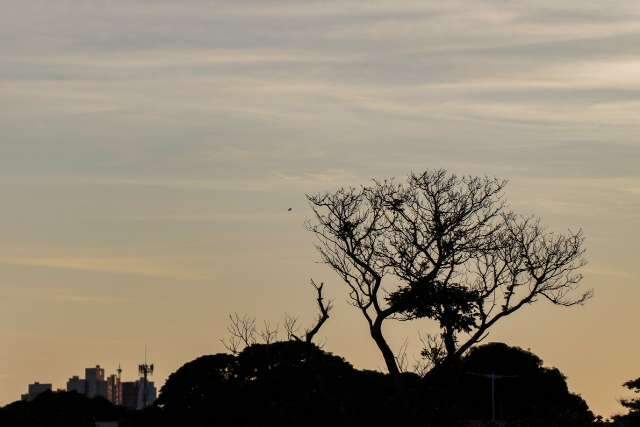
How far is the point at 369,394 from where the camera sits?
107125 mm

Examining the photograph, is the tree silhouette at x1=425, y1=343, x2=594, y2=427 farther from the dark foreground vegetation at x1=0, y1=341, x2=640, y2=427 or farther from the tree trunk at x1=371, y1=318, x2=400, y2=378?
the tree trunk at x1=371, y1=318, x2=400, y2=378

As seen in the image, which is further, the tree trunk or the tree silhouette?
the tree silhouette

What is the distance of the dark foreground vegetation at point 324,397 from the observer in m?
81.8

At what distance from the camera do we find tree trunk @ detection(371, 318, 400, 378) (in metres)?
76.2

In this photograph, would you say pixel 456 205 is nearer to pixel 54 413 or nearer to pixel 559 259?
pixel 559 259

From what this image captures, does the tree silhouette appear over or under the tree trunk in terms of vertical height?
over

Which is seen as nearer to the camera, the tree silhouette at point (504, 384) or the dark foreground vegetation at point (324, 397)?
the dark foreground vegetation at point (324, 397)

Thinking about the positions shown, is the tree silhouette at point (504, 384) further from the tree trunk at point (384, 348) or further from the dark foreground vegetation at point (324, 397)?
the tree trunk at point (384, 348)

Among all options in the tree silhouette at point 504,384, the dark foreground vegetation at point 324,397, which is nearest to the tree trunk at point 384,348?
the dark foreground vegetation at point 324,397

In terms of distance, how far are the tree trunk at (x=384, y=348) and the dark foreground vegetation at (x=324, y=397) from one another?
0.54 m

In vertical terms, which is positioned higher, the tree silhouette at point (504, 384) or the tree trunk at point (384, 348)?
the tree silhouette at point (504, 384)

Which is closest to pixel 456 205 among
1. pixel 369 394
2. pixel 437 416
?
pixel 437 416

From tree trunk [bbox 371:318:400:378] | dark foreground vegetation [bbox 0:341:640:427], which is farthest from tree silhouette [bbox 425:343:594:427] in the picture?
tree trunk [bbox 371:318:400:378]

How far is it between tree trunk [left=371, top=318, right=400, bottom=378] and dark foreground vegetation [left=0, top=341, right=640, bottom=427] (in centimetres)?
54
